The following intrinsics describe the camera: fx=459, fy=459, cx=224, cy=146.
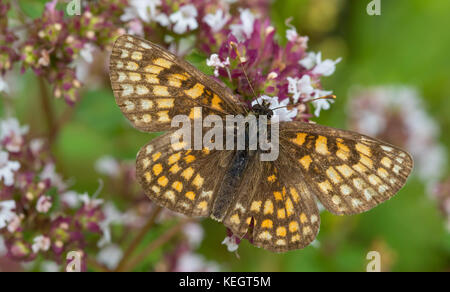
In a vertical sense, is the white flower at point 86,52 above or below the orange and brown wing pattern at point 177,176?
above

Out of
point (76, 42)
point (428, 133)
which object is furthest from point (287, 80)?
point (428, 133)

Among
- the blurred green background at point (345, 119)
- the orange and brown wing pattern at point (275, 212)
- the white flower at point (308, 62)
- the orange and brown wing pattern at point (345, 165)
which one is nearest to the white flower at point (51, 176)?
the blurred green background at point (345, 119)

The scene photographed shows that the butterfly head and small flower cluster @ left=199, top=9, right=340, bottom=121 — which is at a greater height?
small flower cluster @ left=199, top=9, right=340, bottom=121

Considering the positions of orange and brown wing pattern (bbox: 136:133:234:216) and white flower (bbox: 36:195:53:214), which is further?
white flower (bbox: 36:195:53:214)

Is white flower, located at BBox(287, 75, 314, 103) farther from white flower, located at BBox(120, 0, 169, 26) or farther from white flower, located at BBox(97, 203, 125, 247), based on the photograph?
white flower, located at BBox(97, 203, 125, 247)

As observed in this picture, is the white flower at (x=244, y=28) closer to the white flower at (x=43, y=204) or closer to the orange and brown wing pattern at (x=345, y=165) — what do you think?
the orange and brown wing pattern at (x=345, y=165)

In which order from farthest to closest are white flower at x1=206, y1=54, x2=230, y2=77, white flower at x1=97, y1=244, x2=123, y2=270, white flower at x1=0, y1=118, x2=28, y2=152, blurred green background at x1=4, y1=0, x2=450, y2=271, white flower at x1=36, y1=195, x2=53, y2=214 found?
blurred green background at x1=4, y1=0, x2=450, y2=271, white flower at x1=97, y1=244, x2=123, y2=270, white flower at x1=0, y1=118, x2=28, y2=152, white flower at x1=36, y1=195, x2=53, y2=214, white flower at x1=206, y1=54, x2=230, y2=77

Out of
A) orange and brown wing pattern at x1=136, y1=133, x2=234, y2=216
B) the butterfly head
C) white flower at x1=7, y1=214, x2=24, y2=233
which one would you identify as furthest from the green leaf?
the butterfly head
